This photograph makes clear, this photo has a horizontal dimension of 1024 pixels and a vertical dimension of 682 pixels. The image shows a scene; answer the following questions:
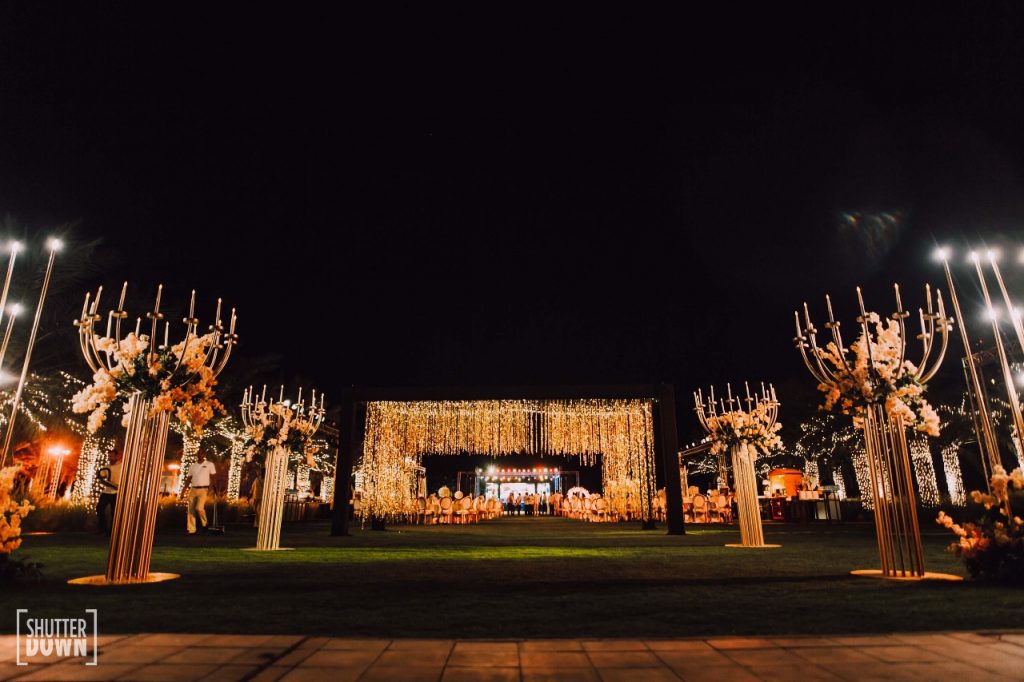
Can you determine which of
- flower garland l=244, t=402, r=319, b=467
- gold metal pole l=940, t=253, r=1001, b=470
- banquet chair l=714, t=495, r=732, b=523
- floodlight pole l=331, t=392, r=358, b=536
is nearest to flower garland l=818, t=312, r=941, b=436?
gold metal pole l=940, t=253, r=1001, b=470

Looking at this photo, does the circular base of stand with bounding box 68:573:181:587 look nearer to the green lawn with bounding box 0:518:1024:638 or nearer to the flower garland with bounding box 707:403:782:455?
the green lawn with bounding box 0:518:1024:638

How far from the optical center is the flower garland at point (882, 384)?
5.23 metres

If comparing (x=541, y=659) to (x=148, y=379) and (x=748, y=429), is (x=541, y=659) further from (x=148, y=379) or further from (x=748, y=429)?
(x=748, y=429)

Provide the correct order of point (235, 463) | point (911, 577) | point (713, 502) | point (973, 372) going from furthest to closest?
point (235, 463) → point (713, 502) → point (973, 372) → point (911, 577)

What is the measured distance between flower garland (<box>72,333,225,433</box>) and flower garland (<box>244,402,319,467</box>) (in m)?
3.31

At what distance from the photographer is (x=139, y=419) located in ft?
16.6

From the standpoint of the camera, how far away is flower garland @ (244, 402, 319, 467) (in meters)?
8.53

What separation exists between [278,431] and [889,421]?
25.8ft

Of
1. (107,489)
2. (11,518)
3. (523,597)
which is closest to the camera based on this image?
(523,597)

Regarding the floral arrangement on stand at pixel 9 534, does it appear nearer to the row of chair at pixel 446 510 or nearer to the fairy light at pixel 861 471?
the row of chair at pixel 446 510

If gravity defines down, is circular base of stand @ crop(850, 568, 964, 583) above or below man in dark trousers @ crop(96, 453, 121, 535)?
below

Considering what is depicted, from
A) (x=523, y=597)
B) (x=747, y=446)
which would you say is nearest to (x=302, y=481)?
(x=747, y=446)

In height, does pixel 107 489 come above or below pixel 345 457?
below

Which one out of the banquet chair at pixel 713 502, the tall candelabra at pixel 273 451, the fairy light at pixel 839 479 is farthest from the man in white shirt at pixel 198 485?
the fairy light at pixel 839 479
